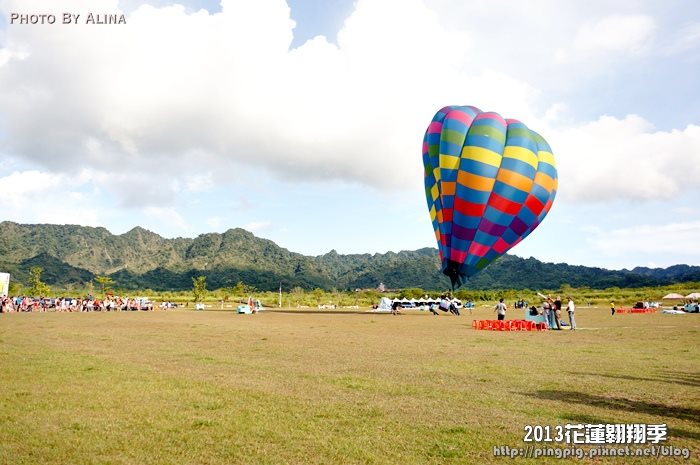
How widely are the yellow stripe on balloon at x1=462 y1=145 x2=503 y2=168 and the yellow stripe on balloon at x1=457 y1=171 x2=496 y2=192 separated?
1298mm

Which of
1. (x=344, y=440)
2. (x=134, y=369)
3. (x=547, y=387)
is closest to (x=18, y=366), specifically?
(x=134, y=369)

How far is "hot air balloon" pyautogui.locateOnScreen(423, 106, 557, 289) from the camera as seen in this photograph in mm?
42281

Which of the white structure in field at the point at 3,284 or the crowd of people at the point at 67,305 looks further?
the white structure in field at the point at 3,284

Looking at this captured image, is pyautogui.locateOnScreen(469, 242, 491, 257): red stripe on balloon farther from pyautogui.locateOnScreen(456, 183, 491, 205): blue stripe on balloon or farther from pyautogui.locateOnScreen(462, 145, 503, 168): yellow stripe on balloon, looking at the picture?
pyautogui.locateOnScreen(462, 145, 503, 168): yellow stripe on balloon

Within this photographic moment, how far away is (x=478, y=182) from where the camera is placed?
41.9 m

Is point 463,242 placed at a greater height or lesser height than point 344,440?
greater

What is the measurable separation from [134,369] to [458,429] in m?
11.1

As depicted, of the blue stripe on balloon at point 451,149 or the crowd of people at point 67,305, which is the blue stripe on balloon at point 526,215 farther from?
the crowd of people at point 67,305

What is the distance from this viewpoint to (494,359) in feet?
62.6

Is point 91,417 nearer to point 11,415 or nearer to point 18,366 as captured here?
point 11,415

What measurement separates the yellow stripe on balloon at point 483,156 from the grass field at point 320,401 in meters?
22.4

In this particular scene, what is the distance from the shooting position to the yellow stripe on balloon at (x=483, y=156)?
4197 cm

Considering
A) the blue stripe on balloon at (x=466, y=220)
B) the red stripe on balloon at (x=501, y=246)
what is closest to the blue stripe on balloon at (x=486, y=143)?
the blue stripe on balloon at (x=466, y=220)

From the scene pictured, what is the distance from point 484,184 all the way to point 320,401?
33.1m
